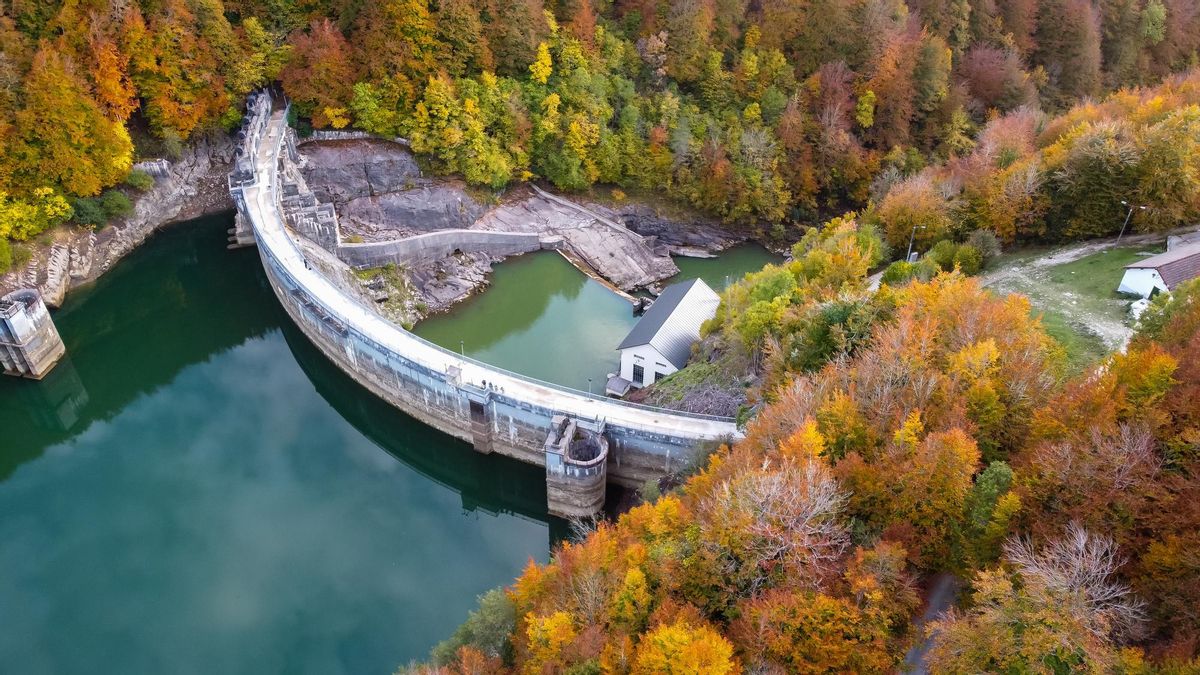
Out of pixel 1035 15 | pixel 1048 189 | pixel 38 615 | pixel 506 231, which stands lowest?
pixel 38 615

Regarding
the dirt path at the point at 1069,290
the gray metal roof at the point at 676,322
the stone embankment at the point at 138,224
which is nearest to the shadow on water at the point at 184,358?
the stone embankment at the point at 138,224

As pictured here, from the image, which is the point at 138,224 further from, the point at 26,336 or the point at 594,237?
the point at 594,237

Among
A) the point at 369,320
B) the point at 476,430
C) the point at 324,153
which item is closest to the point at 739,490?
the point at 476,430

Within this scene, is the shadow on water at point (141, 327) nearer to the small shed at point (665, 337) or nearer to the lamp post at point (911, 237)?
the small shed at point (665, 337)

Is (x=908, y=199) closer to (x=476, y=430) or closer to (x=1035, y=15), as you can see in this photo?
(x=476, y=430)

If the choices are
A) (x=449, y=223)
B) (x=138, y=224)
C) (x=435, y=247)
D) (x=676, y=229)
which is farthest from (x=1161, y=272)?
(x=138, y=224)

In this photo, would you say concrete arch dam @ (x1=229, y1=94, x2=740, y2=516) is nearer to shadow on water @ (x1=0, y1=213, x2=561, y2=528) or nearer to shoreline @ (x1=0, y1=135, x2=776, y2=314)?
shadow on water @ (x1=0, y1=213, x2=561, y2=528)
